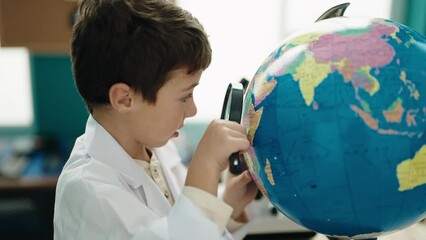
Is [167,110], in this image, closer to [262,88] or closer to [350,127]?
[262,88]

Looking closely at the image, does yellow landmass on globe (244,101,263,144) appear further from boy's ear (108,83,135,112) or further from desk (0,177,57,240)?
desk (0,177,57,240)

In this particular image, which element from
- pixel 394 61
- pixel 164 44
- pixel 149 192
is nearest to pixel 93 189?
pixel 149 192

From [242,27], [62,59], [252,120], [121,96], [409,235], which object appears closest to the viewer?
[252,120]

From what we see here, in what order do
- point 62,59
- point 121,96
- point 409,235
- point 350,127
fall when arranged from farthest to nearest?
point 62,59, point 409,235, point 121,96, point 350,127

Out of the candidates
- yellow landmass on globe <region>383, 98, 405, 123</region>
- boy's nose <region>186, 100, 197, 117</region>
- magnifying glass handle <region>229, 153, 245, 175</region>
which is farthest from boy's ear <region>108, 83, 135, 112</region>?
yellow landmass on globe <region>383, 98, 405, 123</region>

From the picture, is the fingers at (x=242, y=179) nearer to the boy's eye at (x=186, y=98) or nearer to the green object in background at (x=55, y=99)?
the boy's eye at (x=186, y=98)

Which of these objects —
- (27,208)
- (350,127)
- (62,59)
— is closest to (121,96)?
(350,127)

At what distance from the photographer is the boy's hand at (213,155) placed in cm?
74

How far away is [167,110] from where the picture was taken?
32.6 inches

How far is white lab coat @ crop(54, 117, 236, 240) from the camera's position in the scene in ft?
2.36

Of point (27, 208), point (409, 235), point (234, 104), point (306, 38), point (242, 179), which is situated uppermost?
point (306, 38)

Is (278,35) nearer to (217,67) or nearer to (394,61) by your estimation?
(217,67)

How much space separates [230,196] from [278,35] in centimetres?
201

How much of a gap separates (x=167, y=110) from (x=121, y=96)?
3.6 inches
